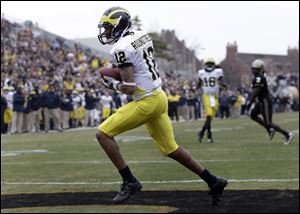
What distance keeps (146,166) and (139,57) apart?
8095 mm

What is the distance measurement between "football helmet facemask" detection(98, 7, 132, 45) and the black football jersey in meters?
10.8

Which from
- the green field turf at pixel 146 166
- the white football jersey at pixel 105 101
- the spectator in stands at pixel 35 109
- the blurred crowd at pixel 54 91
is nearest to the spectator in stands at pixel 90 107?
the blurred crowd at pixel 54 91

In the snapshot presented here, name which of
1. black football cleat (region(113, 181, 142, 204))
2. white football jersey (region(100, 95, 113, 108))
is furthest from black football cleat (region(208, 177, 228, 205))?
white football jersey (region(100, 95, 113, 108))

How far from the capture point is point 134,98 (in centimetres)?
567

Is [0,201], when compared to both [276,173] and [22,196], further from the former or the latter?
[276,173]

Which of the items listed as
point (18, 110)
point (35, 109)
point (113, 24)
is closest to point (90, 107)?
point (35, 109)

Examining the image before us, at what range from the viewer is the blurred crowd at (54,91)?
26.0 m

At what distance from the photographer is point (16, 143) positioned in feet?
65.7

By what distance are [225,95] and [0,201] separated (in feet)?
90.6

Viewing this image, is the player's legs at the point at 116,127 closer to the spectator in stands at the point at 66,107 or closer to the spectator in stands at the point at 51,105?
the spectator in stands at the point at 51,105

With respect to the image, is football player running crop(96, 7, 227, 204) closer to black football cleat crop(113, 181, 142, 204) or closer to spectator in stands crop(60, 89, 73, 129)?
black football cleat crop(113, 181, 142, 204)

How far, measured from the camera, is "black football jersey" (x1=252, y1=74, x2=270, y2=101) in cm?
1553

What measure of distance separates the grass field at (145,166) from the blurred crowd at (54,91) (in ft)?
21.4

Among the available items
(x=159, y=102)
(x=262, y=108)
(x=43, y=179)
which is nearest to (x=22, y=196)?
(x=43, y=179)
